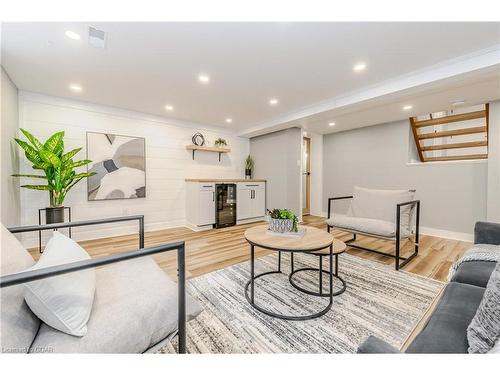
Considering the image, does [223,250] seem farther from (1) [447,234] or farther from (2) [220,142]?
(1) [447,234]

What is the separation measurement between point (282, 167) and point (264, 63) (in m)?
2.68

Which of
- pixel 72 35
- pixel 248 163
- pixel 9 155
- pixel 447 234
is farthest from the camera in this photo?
pixel 248 163

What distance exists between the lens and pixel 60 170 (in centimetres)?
290

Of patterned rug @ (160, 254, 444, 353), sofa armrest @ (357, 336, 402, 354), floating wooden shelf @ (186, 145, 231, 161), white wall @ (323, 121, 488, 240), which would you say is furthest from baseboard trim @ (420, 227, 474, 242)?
sofa armrest @ (357, 336, 402, 354)

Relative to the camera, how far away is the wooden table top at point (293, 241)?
1654mm

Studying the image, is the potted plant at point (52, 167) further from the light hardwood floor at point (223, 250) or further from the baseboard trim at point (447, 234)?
the baseboard trim at point (447, 234)

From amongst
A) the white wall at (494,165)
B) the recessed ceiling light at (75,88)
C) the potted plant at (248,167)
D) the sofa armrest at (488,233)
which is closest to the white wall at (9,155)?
the recessed ceiling light at (75,88)

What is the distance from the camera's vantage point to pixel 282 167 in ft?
15.9

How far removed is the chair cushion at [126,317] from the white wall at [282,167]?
3732mm

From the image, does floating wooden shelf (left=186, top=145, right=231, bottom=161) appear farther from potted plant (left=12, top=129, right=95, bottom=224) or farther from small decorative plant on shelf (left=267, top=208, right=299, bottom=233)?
small decorative plant on shelf (left=267, top=208, right=299, bottom=233)

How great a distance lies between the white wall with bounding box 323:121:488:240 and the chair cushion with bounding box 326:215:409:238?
1.83 meters

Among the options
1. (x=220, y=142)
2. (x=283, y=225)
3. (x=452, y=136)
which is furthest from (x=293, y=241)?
(x=452, y=136)
